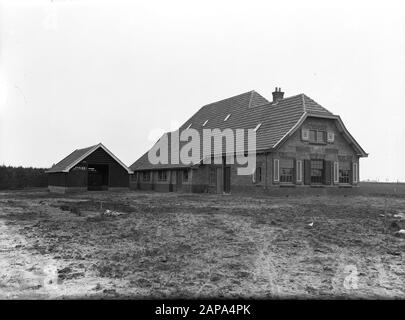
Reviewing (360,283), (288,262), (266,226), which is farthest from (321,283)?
(266,226)

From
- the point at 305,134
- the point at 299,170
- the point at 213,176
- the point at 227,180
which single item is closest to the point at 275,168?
the point at 299,170

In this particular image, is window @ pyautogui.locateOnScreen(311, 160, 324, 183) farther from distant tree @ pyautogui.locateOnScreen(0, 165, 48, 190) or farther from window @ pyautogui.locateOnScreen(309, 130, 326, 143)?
distant tree @ pyautogui.locateOnScreen(0, 165, 48, 190)

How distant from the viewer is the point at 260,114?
1244 inches

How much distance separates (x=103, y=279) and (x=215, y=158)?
25.5 meters

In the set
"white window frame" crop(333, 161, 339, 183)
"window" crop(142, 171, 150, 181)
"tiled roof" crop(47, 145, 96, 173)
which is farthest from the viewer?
"window" crop(142, 171, 150, 181)

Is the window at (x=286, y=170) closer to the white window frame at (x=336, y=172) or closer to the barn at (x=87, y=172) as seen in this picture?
the white window frame at (x=336, y=172)

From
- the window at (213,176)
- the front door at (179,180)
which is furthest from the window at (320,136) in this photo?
the front door at (179,180)

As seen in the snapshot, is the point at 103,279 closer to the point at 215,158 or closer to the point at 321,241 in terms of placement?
the point at 321,241

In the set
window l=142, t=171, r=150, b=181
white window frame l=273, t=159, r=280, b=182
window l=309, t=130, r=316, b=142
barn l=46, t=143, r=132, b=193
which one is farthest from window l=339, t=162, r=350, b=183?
window l=142, t=171, r=150, b=181

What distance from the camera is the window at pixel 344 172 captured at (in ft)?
97.2

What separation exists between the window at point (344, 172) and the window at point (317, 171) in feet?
6.28

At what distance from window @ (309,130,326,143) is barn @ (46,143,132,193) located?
54.2ft

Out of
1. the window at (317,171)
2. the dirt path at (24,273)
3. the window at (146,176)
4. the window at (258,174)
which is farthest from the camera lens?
the window at (146,176)

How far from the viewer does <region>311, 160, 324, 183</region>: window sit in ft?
92.8
